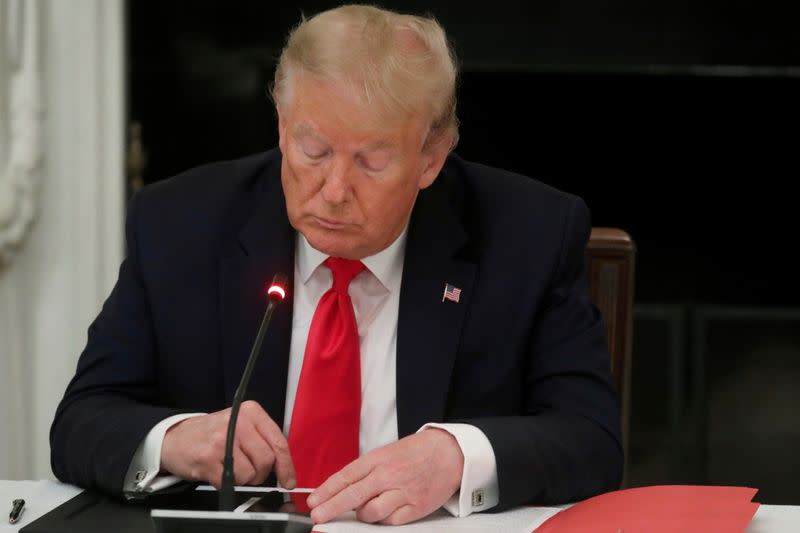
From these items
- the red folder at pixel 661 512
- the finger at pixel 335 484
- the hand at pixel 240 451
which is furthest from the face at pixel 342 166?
the red folder at pixel 661 512

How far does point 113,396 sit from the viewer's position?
1.86 m

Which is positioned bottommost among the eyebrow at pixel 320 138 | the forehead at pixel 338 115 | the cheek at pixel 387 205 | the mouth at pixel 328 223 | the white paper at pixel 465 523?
the white paper at pixel 465 523

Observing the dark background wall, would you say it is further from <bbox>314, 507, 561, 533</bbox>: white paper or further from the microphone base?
the microphone base

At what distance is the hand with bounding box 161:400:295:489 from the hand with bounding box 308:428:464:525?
125mm

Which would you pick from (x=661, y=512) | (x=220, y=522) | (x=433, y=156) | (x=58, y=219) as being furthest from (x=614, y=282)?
(x=58, y=219)

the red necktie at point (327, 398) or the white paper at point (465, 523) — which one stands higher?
the red necktie at point (327, 398)

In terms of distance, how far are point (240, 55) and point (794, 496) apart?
231 centimetres

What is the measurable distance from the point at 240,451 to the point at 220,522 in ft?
0.92

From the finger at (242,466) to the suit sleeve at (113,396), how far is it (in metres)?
0.15

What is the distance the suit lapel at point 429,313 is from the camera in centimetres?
188

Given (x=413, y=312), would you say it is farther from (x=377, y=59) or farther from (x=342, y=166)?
(x=377, y=59)

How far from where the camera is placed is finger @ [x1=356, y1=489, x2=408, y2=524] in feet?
4.77

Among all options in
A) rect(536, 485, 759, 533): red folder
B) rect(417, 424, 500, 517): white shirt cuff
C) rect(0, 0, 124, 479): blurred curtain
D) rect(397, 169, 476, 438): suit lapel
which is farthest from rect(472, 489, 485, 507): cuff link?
rect(0, 0, 124, 479): blurred curtain

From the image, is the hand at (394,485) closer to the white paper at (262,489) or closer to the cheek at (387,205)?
the white paper at (262,489)
